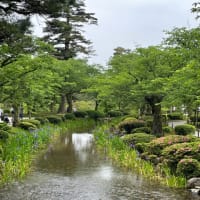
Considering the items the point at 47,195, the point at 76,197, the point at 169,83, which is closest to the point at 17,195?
the point at 47,195

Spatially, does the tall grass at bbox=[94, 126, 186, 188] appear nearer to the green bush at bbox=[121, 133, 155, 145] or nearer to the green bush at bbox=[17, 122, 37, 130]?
the green bush at bbox=[121, 133, 155, 145]

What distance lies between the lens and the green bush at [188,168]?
32.0 ft

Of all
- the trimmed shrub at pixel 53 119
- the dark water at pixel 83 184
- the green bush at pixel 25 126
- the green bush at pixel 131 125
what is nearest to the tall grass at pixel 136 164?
the dark water at pixel 83 184

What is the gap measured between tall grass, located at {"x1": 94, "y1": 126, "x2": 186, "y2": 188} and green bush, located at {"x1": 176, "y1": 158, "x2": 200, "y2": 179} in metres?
0.21

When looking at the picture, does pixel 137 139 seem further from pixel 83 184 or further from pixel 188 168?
pixel 83 184

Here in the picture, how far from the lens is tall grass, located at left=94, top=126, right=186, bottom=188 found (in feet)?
32.2

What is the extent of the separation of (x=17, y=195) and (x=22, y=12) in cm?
417

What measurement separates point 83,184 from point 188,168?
9.14 feet

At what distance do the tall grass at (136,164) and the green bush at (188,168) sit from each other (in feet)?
0.69

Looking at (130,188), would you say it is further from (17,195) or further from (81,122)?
(81,122)

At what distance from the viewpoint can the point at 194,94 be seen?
11891mm

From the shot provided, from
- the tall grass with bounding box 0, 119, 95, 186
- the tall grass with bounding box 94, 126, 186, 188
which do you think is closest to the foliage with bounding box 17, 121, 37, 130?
the tall grass with bounding box 0, 119, 95, 186

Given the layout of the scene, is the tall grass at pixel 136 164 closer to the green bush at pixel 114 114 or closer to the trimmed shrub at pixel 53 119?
the trimmed shrub at pixel 53 119

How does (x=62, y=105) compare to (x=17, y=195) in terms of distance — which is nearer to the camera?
→ (x=17, y=195)
